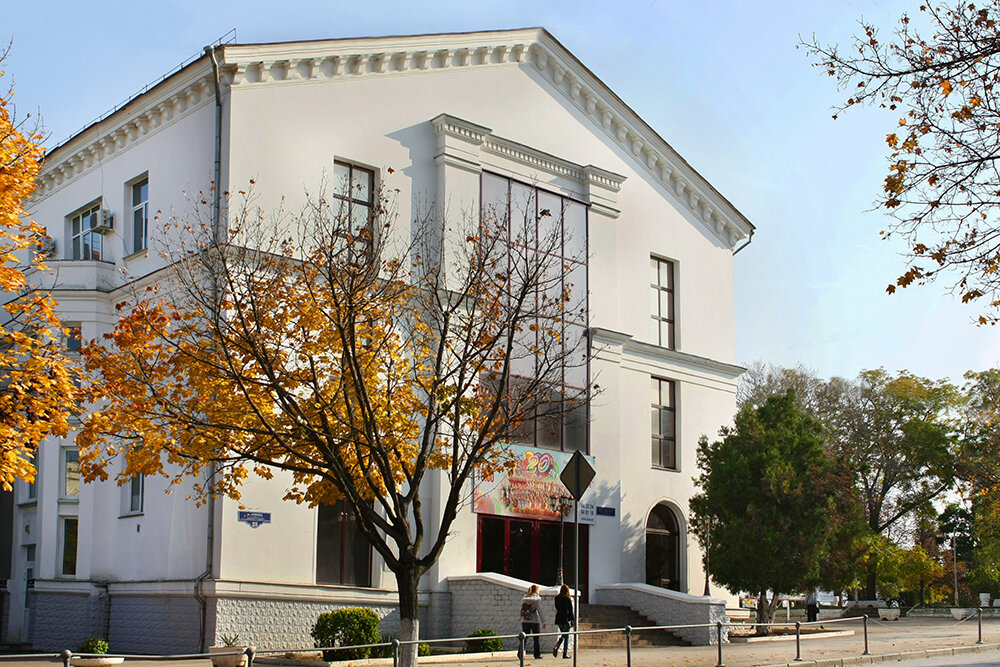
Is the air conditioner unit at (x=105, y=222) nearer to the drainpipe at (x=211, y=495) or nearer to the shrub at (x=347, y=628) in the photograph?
the drainpipe at (x=211, y=495)

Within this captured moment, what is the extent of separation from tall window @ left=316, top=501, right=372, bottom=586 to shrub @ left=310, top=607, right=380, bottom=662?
7.33 feet

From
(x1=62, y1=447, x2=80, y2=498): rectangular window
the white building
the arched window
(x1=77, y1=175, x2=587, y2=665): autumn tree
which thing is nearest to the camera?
(x1=77, y1=175, x2=587, y2=665): autumn tree

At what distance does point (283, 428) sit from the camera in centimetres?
1823

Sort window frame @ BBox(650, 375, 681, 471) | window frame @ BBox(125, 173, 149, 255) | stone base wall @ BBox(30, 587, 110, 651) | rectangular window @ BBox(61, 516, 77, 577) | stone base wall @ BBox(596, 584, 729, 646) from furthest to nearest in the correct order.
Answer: window frame @ BBox(650, 375, 681, 471) → stone base wall @ BBox(596, 584, 729, 646) → window frame @ BBox(125, 173, 149, 255) → rectangular window @ BBox(61, 516, 77, 577) → stone base wall @ BBox(30, 587, 110, 651)

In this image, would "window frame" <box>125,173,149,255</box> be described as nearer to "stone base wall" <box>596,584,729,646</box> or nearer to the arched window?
"stone base wall" <box>596,584,729,646</box>

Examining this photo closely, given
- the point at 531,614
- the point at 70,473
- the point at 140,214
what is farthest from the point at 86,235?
the point at 531,614

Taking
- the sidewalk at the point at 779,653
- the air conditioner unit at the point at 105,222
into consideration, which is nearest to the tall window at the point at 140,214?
the air conditioner unit at the point at 105,222

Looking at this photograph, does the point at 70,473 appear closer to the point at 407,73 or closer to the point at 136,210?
the point at 136,210

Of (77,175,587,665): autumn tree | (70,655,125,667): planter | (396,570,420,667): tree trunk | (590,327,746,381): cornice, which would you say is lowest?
(70,655,125,667): planter

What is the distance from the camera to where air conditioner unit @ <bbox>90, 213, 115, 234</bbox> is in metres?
27.2

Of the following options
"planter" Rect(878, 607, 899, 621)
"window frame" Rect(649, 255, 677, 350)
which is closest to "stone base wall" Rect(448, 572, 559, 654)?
"window frame" Rect(649, 255, 677, 350)

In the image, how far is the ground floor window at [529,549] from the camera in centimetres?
2766

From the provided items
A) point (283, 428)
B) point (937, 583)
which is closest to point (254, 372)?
point (283, 428)

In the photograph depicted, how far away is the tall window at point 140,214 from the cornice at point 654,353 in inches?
476
